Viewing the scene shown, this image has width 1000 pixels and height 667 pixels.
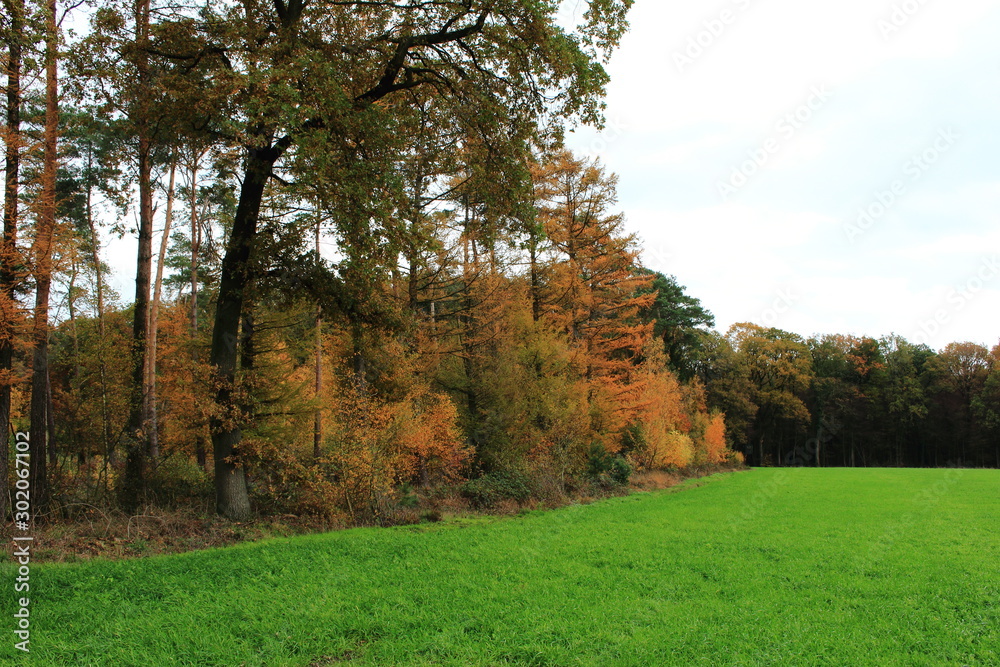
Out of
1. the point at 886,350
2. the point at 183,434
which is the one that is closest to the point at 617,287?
the point at 183,434

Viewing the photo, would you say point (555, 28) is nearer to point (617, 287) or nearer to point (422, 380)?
point (422, 380)

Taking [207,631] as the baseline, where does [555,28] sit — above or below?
above

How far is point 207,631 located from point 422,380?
11.8m

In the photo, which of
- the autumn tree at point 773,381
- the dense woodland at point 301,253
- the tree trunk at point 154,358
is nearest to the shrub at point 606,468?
the dense woodland at point 301,253

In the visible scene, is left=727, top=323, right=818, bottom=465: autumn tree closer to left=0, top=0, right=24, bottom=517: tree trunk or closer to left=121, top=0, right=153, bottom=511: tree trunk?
left=121, top=0, right=153, bottom=511: tree trunk

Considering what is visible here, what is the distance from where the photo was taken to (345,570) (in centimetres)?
724

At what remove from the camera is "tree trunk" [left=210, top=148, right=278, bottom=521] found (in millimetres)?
10156

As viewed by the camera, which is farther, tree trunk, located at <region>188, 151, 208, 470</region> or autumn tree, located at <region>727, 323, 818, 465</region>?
autumn tree, located at <region>727, 323, 818, 465</region>

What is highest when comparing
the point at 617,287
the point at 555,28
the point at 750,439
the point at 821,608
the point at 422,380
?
the point at 555,28

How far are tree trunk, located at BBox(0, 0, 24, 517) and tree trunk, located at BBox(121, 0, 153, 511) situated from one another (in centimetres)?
168

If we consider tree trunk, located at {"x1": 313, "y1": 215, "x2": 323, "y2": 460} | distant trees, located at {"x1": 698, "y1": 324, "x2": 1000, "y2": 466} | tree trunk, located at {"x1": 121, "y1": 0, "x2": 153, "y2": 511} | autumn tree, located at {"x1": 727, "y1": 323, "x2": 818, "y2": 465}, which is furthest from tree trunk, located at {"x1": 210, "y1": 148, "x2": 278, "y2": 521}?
autumn tree, located at {"x1": 727, "y1": 323, "x2": 818, "y2": 465}

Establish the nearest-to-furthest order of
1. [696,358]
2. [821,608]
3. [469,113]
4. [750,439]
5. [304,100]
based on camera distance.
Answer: [821,608] < [304,100] < [469,113] < [696,358] < [750,439]

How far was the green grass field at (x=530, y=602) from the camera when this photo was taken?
4.89m

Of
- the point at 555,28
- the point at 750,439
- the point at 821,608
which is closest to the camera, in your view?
the point at 821,608
